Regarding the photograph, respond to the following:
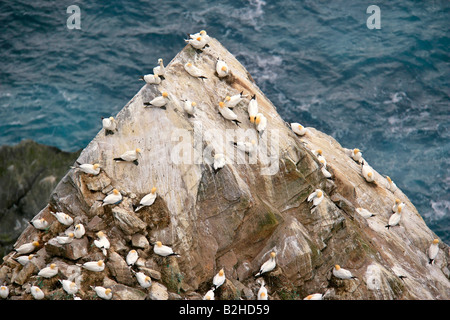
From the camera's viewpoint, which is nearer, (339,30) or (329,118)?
(329,118)

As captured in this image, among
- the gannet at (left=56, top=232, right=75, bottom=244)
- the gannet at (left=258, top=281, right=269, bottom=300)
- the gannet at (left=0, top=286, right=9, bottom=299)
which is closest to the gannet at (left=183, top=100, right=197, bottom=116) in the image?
the gannet at (left=56, top=232, right=75, bottom=244)

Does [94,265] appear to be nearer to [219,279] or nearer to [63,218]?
[63,218]

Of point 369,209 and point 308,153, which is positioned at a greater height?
point 308,153

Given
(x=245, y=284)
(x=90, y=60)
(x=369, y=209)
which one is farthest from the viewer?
(x=90, y=60)

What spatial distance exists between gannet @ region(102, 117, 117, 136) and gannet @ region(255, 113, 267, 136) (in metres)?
5.82

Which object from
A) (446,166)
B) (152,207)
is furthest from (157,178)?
(446,166)

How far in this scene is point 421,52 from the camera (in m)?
43.0

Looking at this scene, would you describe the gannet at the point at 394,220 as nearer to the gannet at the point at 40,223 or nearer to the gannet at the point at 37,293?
the gannet at the point at 40,223

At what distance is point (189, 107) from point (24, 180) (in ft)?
58.3

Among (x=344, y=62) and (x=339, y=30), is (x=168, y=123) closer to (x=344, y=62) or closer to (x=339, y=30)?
(x=344, y=62)

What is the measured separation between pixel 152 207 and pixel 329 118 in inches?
906

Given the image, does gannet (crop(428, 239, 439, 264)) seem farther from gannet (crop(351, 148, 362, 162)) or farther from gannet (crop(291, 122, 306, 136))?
gannet (crop(291, 122, 306, 136))

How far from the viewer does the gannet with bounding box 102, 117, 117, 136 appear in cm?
1964

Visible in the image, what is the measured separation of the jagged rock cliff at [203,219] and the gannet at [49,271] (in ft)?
0.80
